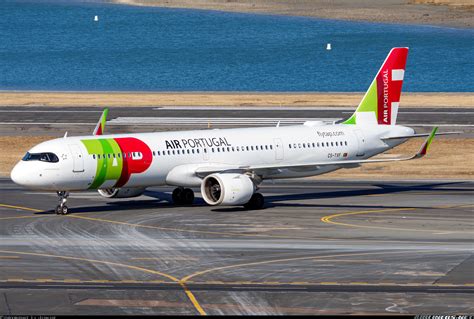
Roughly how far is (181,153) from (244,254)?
49.1 feet

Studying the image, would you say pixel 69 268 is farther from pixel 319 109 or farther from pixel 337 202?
pixel 319 109

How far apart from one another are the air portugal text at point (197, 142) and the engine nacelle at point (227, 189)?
8.81ft

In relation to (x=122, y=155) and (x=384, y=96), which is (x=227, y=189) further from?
(x=384, y=96)

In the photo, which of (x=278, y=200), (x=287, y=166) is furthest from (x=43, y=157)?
(x=278, y=200)

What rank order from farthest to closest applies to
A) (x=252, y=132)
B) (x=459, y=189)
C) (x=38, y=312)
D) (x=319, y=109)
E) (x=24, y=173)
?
1. (x=319, y=109)
2. (x=459, y=189)
3. (x=252, y=132)
4. (x=24, y=173)
5. (x=38, y=312)

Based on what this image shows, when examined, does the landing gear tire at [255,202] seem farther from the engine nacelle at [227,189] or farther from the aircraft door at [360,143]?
the aircraft door at [360,143]

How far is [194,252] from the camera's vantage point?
184ft

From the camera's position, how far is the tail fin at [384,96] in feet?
252

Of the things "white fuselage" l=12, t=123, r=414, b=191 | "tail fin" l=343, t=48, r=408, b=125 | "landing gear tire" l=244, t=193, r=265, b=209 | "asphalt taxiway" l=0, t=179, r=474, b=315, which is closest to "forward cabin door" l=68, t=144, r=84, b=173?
"white fuselage" l=12, t=123, r=414, b=191

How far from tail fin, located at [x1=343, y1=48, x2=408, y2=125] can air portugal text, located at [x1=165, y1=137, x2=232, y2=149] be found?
32.9 feet

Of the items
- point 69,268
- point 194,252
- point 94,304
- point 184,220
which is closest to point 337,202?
point 184,220

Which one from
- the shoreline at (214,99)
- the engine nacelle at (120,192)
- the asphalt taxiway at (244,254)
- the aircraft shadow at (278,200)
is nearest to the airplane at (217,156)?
the engine nacelle at (120,192)

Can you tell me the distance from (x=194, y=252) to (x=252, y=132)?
17647 millimetres

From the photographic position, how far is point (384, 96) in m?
77.8
